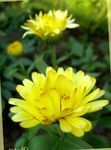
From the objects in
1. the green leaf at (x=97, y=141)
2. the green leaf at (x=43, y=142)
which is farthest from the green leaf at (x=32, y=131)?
the green leaf at (x=97, y=141)

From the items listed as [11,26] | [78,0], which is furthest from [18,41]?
[78,0]

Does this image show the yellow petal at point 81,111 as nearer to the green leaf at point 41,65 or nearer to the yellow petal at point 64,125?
the yellow petal at point 64,125

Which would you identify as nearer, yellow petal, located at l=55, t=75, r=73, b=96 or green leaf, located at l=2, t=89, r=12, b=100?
yellow petal, located at l=55, t=75, r=73, b=96

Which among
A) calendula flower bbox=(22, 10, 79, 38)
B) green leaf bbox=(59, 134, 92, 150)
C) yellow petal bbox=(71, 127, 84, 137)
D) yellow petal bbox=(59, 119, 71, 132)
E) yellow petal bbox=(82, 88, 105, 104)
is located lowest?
green leaf bbox=(59, 134, 92, 150)

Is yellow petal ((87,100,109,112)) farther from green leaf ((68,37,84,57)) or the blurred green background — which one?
green leaf ((68,37,84,57))

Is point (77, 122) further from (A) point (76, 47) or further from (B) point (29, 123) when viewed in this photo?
(A) point (76, 47)

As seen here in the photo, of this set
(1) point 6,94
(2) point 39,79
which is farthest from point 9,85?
(2) point 39,79

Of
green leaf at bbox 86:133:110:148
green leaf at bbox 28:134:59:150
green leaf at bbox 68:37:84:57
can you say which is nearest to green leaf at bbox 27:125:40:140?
green leaf at bbox 28:134:59:150

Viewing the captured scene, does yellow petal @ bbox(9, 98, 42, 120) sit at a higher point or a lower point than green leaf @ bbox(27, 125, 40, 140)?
higher
